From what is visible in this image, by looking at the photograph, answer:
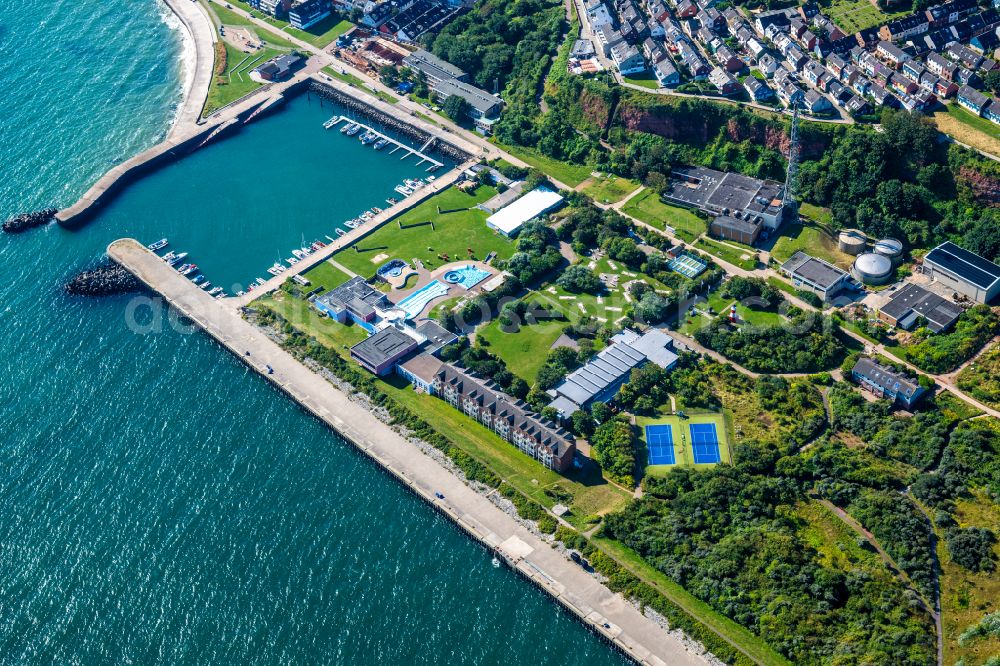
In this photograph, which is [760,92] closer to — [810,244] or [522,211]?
[810,244]

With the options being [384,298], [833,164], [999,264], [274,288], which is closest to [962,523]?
[999,264]

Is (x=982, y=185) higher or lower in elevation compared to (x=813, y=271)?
higher

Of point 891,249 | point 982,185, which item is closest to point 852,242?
point 891,249

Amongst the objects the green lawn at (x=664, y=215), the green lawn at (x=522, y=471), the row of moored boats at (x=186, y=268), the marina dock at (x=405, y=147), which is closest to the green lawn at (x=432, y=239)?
the marina dock at (x=405, y=147)

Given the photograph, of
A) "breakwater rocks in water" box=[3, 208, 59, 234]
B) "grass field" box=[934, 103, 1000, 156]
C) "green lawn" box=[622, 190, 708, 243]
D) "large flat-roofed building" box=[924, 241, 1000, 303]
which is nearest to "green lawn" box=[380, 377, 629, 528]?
"green lawn" box=[622, 190, 708, 243]

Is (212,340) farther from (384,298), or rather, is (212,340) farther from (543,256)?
(543,256)
